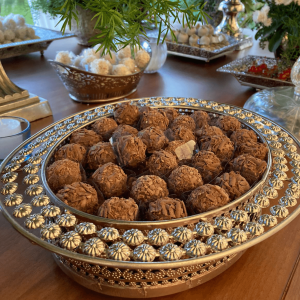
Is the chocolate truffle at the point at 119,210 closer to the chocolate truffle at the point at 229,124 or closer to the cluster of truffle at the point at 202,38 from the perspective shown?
the chocolate truffle at the point at 229,124

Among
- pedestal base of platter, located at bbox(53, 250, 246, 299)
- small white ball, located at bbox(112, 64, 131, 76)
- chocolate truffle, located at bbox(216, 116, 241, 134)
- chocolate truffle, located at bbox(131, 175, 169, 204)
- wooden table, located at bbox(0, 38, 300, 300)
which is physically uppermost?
chocolate truffle, located at bbox(216, 116, 241, 134)

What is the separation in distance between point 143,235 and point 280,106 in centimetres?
90

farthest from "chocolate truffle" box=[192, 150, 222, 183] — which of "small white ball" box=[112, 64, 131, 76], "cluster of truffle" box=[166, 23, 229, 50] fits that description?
"cluster of truffle" box=[166, 23, 229, 50]

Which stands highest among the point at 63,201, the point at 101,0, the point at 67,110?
the point at 101,0

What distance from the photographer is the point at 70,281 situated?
0.59 m

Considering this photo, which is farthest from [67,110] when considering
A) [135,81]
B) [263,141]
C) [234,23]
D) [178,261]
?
[234,23]

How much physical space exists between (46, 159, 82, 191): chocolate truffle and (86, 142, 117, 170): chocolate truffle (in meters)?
0.07

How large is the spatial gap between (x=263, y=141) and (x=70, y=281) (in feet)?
1.76

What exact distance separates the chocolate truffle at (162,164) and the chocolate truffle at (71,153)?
165mm

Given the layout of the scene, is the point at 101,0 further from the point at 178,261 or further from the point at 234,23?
the point at 234,23

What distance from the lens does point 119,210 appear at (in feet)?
1.74

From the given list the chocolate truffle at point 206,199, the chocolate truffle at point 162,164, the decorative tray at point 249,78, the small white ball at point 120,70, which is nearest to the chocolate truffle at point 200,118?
the chocolate truffle at point 162,164

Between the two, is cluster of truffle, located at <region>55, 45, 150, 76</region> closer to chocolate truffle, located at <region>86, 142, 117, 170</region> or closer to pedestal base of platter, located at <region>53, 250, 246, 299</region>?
chocolate truffle, located at <region>86, 142, 117, 170</region>

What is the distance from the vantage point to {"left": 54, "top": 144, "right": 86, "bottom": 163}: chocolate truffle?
0.71 meters
